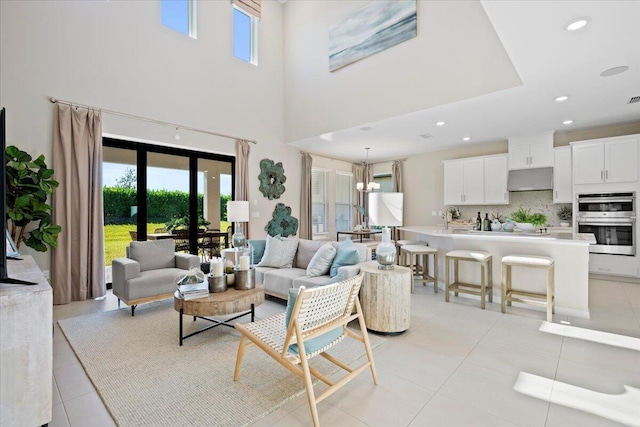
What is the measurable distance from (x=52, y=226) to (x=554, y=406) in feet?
17.5

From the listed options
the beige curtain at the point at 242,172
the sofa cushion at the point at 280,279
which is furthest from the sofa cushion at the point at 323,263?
the beige curtain at the point at 242,172

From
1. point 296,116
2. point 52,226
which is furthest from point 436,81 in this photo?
point 52,226

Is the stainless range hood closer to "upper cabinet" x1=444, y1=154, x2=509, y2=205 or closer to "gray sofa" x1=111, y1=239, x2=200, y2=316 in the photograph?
"upper cabinet" x1=444, y1=154, x2=509, y2=205

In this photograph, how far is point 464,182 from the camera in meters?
7.21

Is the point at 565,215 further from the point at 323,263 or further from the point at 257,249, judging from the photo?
the point at 257,249

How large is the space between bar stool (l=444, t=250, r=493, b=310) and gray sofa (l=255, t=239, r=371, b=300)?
48.0 inches

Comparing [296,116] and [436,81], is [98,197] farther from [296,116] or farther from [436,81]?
[436,81]

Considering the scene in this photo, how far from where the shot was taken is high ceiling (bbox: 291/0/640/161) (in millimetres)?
2539

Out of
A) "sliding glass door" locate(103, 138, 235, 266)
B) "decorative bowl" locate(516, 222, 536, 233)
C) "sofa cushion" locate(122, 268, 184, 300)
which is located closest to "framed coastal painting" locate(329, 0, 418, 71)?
"sliding glass door" locate(103, 138, 235, 266)

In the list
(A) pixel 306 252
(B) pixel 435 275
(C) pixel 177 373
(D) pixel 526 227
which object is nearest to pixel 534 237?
(D) pixel 526 227

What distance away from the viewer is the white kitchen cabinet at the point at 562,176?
19.1ft

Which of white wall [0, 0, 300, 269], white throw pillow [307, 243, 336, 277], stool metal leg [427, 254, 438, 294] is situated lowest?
stool metal leg [427, 254, 438, 294]

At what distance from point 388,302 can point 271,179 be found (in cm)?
459

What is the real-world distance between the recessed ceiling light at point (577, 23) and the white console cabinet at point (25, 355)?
13.4ft
